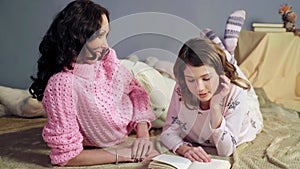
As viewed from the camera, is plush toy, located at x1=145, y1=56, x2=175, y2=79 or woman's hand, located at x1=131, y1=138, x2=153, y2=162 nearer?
woman's hand, located at x1=131, y1=138, x2=153, y2=162

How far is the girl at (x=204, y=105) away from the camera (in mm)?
1131

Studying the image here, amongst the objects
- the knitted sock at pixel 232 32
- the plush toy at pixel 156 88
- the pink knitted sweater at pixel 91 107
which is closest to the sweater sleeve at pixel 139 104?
the pink knitted sweater at pixel 91 107

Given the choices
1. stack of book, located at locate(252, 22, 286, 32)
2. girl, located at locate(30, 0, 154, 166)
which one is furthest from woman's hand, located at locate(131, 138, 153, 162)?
stack of book, located at locate(252, 22, 286, 32)

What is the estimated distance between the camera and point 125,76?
1308 millimetres

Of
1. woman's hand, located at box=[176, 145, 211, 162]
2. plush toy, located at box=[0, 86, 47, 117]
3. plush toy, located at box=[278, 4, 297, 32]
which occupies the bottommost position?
plush toy, located at box=[0, 86, 47, 117]

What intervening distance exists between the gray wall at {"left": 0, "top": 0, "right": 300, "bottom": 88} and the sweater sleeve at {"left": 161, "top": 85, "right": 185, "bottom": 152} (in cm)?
61

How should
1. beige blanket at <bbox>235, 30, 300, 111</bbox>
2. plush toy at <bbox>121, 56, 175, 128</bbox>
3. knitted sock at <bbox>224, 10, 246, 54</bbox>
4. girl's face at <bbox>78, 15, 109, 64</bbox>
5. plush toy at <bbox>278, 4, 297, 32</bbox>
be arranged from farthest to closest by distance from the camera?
plush toy at <bbox>278, 4, 297, 32</bbox>
beige blanket at <bbox>235, 30, 300, 111</bbox>
knitted sock at <bbox>224, 10, 246, 54</bbox>
plush toy at <bbox>121, 56, 175, 128</bbox>
girl's face at <bbox>78, 15, 109, 64</bbox>

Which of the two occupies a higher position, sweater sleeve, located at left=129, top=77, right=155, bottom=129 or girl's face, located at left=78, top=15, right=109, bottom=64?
girl's face, located at left=78, top=15, right=109, bottom=64

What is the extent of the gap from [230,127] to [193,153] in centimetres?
15

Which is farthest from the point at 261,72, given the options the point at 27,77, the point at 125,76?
the point at 27,77

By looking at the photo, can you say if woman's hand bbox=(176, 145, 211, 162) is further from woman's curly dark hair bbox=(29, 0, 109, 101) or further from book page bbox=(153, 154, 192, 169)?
woman's curly dark hair bbox=(29, 0, 109, 101)

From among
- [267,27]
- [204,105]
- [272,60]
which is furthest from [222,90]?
[267,27]

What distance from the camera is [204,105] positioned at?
1.20 meters

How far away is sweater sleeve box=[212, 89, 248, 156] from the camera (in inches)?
46.2
